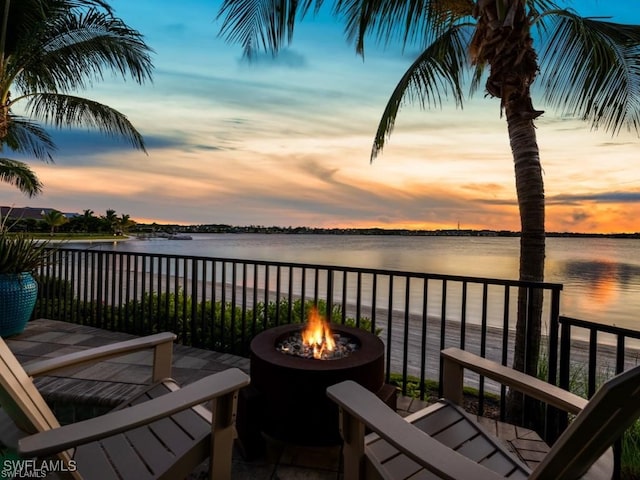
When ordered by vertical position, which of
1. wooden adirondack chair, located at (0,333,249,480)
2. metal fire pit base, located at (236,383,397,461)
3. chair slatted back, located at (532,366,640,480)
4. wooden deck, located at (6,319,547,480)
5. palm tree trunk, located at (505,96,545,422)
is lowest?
wooden deck, located at (6,319,547,480)

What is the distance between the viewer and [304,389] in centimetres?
193

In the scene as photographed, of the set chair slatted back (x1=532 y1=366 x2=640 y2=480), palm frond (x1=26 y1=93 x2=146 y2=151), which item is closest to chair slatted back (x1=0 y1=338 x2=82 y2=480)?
chair slatted back (x1=532 y1=366 x2=640 y2=480)

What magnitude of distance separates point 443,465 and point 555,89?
16.7ft

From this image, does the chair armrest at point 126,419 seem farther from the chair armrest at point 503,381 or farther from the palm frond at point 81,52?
the palm frond at point 81,52

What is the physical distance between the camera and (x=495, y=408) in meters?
3.57

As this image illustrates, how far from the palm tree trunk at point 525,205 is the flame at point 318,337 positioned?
6.49 feet

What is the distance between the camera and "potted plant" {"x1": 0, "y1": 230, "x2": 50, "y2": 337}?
3.78m

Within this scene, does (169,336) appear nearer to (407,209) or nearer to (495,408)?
(495,408)

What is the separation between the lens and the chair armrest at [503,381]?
1.39m

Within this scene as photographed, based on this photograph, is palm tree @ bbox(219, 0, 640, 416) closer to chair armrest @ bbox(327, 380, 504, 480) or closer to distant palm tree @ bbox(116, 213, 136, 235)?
chair armrest @ bbox(327, 380, 504, 480)

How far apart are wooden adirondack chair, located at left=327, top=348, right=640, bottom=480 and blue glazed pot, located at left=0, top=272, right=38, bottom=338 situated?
416 cm

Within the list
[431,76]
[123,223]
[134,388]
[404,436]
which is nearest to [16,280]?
[134,388]

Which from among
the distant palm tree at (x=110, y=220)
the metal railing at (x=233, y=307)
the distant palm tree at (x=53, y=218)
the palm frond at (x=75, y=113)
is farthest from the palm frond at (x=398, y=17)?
the distant palm tree at (x=110, y=220)

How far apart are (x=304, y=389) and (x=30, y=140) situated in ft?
43.1
